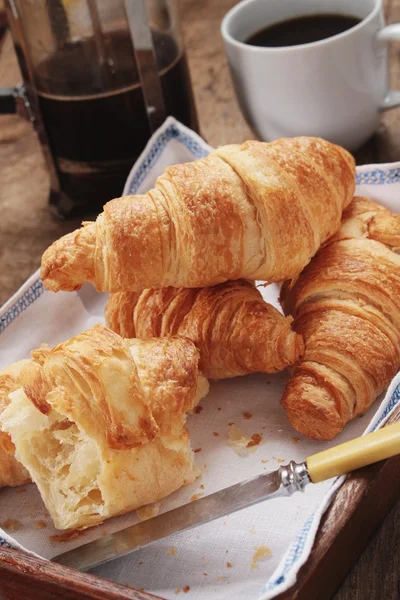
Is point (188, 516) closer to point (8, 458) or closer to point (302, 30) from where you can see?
point (8, 458)

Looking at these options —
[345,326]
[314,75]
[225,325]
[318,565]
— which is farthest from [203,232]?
[314,75]

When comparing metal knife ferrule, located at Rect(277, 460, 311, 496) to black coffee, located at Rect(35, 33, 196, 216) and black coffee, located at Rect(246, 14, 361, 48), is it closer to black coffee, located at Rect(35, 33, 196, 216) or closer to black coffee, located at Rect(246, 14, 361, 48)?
black coffee, located at Rect(35, 33, 196, 216)

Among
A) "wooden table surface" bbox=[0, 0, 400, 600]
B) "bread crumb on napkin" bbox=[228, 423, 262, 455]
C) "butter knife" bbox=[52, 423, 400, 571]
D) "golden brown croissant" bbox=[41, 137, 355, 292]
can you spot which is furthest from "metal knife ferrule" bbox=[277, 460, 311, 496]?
"wooden table surface" bbox=[0, 0, 400, 600]

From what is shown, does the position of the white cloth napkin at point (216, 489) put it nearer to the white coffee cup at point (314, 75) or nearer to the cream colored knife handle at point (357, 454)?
the cream colored knife handle at point (357, 454)

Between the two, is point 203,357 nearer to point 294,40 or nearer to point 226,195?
point 226,195

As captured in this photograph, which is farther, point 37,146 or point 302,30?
point 37,146

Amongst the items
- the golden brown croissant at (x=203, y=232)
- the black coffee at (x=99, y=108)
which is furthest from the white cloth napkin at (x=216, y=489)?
the black coffee at (x=99, y=108)

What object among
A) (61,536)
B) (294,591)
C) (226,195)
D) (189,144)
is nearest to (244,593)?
(294,591)
